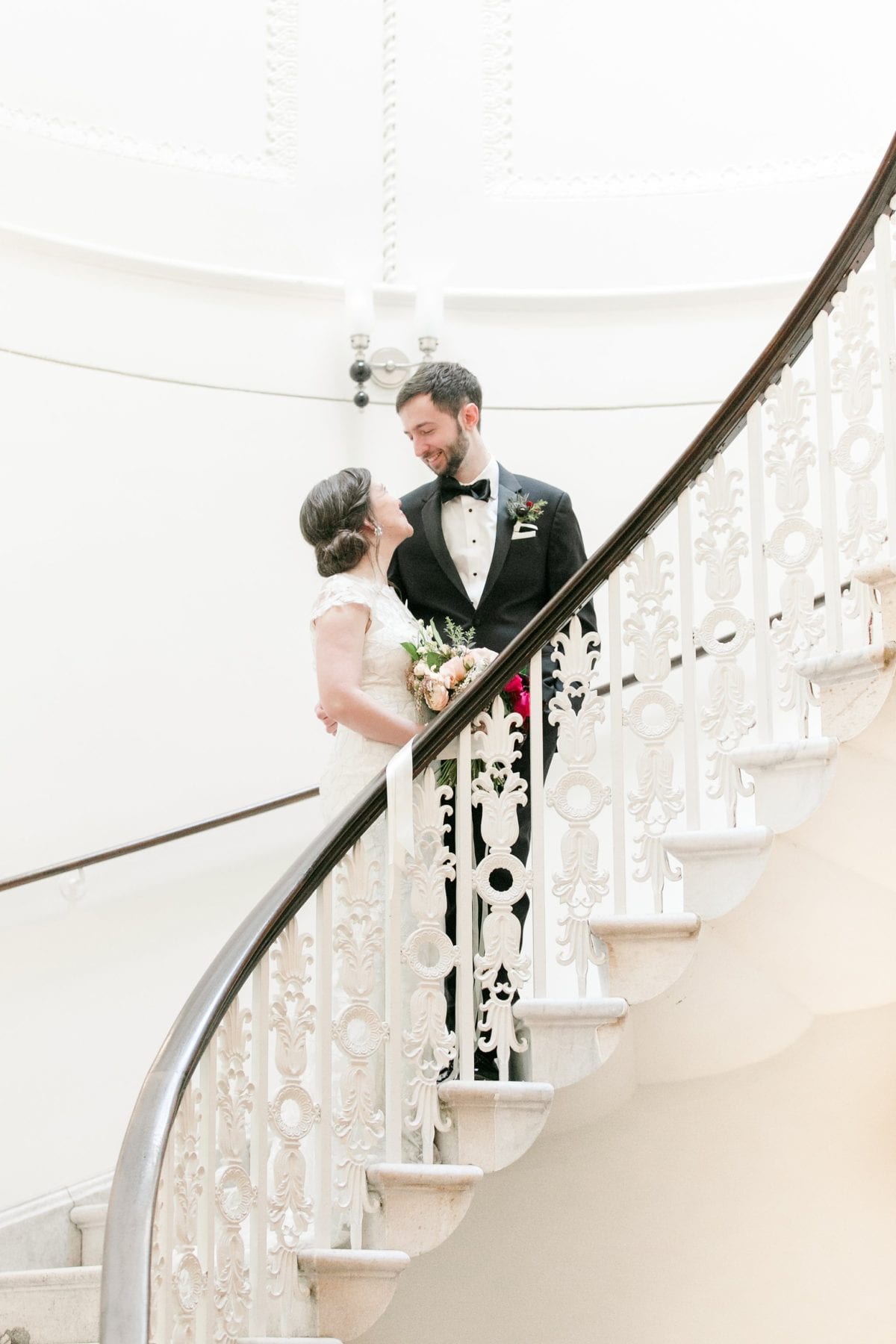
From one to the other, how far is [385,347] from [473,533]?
1702 millimetres

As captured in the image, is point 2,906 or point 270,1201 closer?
point 270,1201

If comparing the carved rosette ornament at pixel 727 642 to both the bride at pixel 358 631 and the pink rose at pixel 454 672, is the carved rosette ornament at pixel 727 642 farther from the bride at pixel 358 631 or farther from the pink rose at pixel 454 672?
the bride at pixel 358 631

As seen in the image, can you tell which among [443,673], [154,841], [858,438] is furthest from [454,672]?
[154,841]

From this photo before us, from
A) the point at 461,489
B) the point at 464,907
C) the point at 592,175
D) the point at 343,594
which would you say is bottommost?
the point at 464,907

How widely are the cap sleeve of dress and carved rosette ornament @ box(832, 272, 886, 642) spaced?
1111 millimetres

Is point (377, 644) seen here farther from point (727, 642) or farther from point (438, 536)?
point (727, 642)

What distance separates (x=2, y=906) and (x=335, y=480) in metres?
1.79

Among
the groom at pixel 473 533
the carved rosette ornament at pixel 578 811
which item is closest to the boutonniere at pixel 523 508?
the groom at pixel 473 533

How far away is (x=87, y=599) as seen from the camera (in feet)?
16.0

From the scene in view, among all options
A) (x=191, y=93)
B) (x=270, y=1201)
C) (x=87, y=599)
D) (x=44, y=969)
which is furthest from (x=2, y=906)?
(x=191, y=93)

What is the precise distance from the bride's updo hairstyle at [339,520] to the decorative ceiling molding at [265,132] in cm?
219

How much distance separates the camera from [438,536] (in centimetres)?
389

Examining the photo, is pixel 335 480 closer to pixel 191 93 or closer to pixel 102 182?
pixel 102 182

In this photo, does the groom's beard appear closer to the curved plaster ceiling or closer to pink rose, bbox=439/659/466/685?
pink rose, bbox=439/659/466/685
